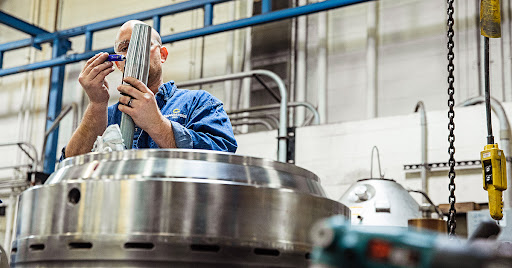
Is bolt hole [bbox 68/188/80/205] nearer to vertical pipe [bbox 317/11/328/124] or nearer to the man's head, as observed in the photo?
the man's head

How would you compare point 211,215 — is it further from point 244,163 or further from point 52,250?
point 52,250

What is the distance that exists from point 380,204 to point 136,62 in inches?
67.8

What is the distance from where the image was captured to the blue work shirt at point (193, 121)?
3.52ft

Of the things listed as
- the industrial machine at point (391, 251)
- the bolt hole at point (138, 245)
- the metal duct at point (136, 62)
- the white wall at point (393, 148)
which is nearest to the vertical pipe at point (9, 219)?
the white wall at point (393, 148)

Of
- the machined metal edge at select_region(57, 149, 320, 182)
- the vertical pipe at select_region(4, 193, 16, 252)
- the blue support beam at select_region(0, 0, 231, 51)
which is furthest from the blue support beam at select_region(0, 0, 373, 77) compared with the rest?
the machined metal edge at select_region(57, 149, 320, 182)

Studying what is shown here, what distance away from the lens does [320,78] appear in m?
4.02

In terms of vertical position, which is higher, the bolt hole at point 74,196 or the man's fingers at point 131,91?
the man's fingers at point 131,91

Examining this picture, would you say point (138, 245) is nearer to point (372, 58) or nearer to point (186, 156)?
point (186, 156)

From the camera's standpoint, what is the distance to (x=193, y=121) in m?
1.18

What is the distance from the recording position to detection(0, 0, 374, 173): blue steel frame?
3713 millimetres

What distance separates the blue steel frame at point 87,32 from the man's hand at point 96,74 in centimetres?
252

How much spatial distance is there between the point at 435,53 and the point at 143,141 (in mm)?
2866

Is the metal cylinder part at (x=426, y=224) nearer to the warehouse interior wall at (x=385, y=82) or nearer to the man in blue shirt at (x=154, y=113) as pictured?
the warehouse interior wall at (x=385, y=82)

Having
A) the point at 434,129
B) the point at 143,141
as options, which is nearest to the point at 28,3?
the point at 434,129
